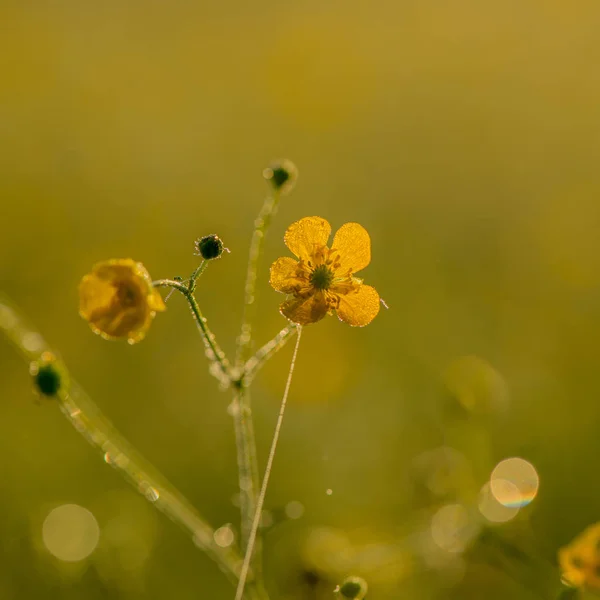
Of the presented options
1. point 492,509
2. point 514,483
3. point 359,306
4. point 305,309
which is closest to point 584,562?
point 492,509

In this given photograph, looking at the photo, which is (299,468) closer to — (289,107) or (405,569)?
(405,569)

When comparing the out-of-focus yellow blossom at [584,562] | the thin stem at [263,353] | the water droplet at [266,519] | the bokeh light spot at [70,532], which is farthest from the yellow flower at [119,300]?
the bokeh light spot at [70,532]

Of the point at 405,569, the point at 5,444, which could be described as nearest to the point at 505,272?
the point at 405,569

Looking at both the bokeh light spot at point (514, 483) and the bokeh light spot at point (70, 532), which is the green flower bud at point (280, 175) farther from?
the bokeh light spot at point (70, 532)

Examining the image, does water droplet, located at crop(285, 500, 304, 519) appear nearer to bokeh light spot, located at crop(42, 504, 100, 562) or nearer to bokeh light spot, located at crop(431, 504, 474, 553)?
bokeh light spot, located at crop(431, 504, 474, 553)

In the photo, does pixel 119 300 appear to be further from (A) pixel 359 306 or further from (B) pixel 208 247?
(A) pixel 359 306

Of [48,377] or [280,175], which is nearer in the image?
[48,377]
